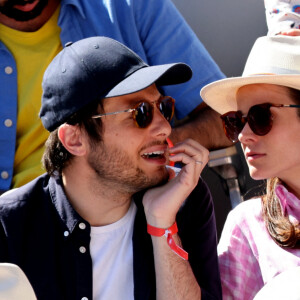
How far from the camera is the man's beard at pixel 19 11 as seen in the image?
318 cm

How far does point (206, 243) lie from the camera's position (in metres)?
2.54

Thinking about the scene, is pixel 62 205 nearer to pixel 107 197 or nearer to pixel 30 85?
pixel 107 197

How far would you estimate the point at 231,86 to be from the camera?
8.52 ft

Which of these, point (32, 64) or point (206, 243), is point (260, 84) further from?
point (32, 64)

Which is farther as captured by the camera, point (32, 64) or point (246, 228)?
point (32, 64)

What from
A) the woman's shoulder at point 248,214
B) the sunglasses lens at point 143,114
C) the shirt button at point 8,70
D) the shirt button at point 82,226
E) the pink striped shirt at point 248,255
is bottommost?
the pink striped shirt at point 248,255

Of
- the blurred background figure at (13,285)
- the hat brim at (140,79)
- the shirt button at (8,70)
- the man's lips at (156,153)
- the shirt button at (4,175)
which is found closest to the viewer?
the blurred background figure at (13,285)

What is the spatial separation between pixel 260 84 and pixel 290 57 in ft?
0.54

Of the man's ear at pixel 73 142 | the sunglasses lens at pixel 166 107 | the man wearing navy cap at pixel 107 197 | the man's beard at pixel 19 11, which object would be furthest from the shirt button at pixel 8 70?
the sunglasses lens at pixel 166 107

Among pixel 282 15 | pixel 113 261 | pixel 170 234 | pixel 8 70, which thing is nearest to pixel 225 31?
pixel 282 15

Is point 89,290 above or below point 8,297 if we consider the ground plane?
below

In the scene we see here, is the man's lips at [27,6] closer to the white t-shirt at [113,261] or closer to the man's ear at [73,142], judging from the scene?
the man's ear at [73,142]

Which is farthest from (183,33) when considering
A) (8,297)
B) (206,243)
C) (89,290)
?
(8,297)

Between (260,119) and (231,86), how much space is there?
27 cm
